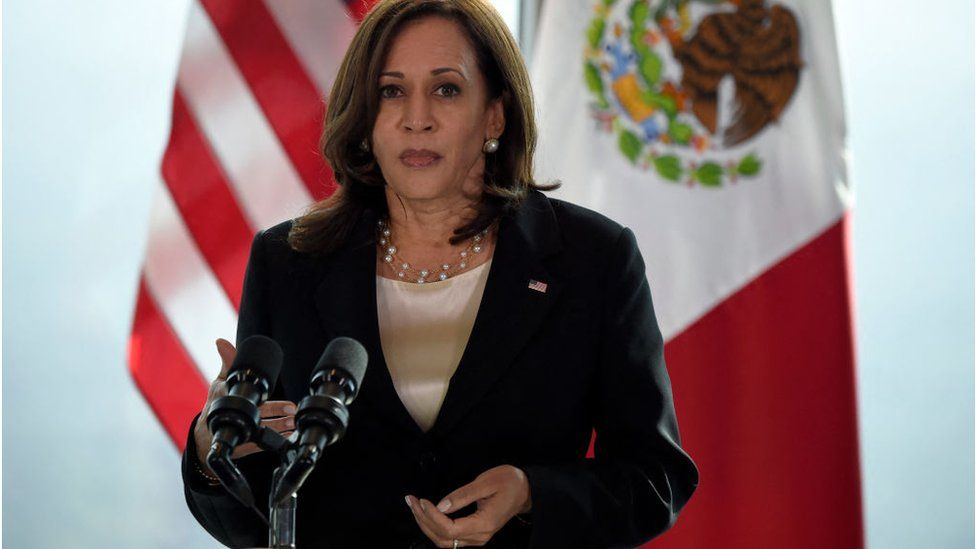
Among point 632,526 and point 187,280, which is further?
point 187,280

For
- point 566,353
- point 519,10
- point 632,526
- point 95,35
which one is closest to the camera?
point 632,526

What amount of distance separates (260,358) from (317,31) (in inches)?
75.5

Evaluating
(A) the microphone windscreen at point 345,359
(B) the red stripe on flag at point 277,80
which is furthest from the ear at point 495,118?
(B) the red stripe on flag at point 277,80

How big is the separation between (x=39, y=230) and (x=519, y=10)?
145cm

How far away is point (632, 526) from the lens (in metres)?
1.65

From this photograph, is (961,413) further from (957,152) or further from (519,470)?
(519,470)

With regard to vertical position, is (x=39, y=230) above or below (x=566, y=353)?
above

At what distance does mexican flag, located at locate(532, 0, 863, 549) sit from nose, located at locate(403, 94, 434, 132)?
3.63 ft

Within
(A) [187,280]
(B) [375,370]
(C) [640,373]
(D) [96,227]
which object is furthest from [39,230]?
(C) [640,373]

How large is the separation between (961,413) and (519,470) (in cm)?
203

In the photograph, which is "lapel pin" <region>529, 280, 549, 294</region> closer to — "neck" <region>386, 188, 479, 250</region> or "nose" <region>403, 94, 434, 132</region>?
"neck" <region>386, 188, 479, 250</region>

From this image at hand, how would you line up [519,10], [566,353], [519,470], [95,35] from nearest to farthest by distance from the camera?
[519,470] < [566,353] < [95,35] < [519,10]

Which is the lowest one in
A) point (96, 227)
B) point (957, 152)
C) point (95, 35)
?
point (957, 152)

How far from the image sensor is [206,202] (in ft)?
9.52
